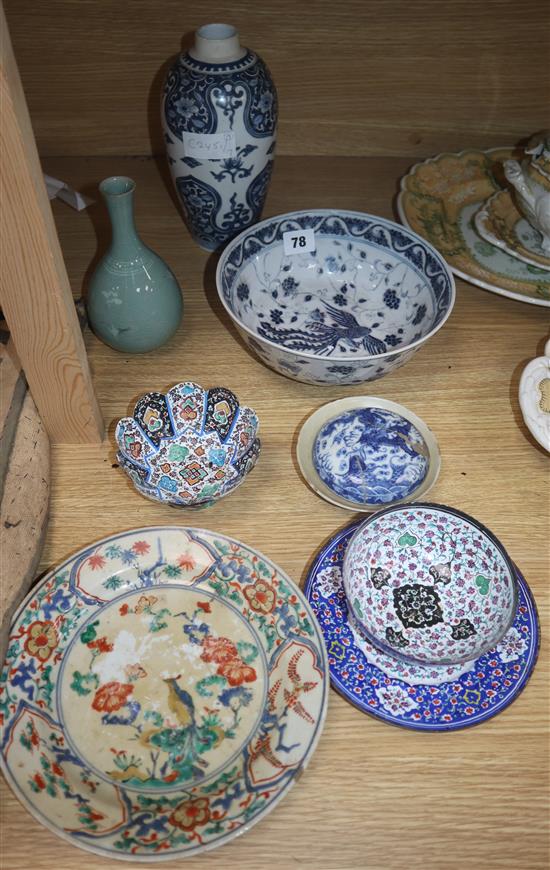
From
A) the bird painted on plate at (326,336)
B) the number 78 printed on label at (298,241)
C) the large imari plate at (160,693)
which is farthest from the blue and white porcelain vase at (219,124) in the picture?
the large imari plate at (160,693)

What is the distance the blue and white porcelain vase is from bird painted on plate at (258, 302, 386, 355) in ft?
0.73

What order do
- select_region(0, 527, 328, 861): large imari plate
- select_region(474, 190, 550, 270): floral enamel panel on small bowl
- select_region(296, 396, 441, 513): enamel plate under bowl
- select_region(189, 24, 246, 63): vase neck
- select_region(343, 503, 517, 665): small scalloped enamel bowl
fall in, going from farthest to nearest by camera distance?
select_region(474, 190, 550, 270): floral enamel panel on small bowl < select_region(189, 24, 246, 63): vase neck < select_region(296, 396, 441, 513): enamel plate under bowl < select_region(343, 503, 517, 665): small scalloped enamel bowl < select_region(0, 527, 328, 861): large imari plate

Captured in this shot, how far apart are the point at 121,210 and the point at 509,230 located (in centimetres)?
60

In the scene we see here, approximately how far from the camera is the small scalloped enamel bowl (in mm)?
745

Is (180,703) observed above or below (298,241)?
below

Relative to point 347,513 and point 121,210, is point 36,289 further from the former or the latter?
point 347,513

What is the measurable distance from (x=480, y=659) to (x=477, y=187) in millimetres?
837

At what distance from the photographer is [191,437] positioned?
2.97ft

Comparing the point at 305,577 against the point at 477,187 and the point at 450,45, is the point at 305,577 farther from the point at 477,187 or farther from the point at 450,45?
the point at 450,45

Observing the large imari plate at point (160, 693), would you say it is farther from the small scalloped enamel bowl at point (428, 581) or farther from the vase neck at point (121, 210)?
the vase neck at point (121, 210)

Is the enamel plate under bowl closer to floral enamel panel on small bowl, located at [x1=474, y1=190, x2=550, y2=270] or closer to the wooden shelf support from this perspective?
the wooden shelf support

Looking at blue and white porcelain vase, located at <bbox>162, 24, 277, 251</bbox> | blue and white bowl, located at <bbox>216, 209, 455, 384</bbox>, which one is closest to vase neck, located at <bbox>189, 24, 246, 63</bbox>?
blue and white porcelain vase, located at <bbox>162, 24, 277, 251</bbox>

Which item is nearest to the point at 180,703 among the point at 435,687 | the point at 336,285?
the point at 435,687

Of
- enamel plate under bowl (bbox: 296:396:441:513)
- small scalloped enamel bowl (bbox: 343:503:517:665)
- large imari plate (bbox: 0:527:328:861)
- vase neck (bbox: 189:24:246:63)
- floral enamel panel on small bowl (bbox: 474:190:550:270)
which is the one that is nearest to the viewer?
large imari plate (bbox: 0:527:328:861)
